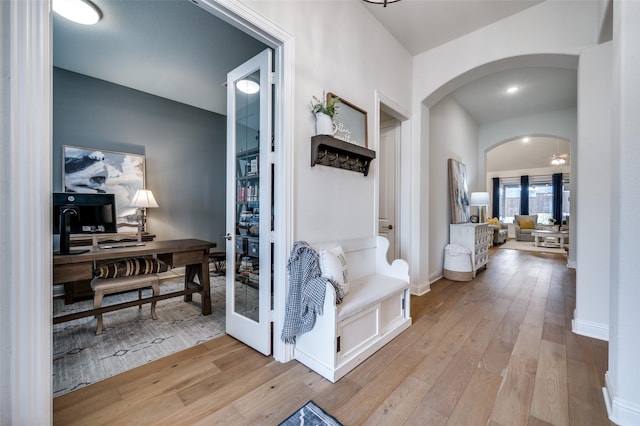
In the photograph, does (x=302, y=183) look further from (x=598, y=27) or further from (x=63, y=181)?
(x=63, y=181)

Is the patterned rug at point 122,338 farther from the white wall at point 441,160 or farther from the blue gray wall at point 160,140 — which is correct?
the white wall at point 441,160

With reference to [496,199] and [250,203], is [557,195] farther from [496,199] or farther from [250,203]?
[250,203]

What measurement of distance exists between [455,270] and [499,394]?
2.76 m

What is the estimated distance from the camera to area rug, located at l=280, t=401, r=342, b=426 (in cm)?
133

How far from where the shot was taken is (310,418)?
1368 mm

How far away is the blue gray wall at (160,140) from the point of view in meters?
3.46

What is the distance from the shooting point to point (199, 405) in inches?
58.6

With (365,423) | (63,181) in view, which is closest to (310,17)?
(365,423)

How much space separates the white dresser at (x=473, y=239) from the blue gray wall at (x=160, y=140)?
438 cm

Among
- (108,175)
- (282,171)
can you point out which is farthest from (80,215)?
(282,171)

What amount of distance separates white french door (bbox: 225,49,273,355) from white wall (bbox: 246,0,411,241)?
0.25 m

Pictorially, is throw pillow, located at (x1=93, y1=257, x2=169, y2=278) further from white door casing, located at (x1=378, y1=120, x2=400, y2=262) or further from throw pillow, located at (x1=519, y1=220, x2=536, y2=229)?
throw pillow, located at (x1=519, y1=220, x2=536, y2=229)

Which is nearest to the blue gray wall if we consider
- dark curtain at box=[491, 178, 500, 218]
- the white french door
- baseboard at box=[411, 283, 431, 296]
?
the white french door

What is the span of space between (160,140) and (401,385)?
474 centimetres
